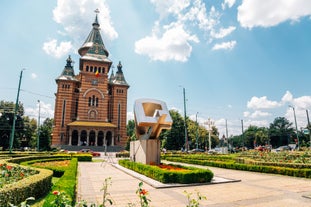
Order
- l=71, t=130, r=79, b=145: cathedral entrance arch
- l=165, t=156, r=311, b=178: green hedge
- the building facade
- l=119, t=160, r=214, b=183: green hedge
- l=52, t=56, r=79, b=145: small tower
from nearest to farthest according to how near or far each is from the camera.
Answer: l=119, t=160, r=214, b=183: green hedge < l=165, t=156, r=311, b=178: green hedge < l=52, t=56, r=79, b=145: small tower < the building facade < l=71, t=130, r=79, b=145: cathedral entrance arch

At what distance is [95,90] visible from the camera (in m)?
49.1

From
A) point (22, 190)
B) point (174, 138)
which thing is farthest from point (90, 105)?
point (22, 190)

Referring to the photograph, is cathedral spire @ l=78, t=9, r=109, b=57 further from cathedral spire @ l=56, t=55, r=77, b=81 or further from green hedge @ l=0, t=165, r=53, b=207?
green hedge @ l=0, t=165, r=53, b=207

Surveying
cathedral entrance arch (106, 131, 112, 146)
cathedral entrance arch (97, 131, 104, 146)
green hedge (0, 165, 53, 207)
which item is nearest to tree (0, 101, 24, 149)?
cathedral entrance arch (97, 131, 104, 146)

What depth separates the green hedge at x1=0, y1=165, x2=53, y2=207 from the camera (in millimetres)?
5150

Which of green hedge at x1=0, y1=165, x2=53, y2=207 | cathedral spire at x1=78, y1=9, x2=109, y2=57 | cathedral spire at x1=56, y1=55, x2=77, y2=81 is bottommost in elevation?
green hedge at x1=0, y1=165, x2=53, y2=207

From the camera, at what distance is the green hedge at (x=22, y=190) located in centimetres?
515

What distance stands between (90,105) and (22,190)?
44008 millimetres

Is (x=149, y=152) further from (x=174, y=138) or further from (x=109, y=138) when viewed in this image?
(x=109, y=138)

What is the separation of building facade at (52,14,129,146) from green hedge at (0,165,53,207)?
3852 centimetres

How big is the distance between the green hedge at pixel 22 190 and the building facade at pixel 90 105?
Answer: 3852 centimetres

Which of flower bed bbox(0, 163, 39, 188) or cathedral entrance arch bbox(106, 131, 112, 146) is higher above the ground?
cathedral entrance arch bbox(106, 131, 112, 146)

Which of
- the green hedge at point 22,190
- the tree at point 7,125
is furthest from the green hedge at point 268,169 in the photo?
the tree at point 7,125

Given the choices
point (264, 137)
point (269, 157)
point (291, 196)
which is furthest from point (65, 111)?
point (264, 137)
